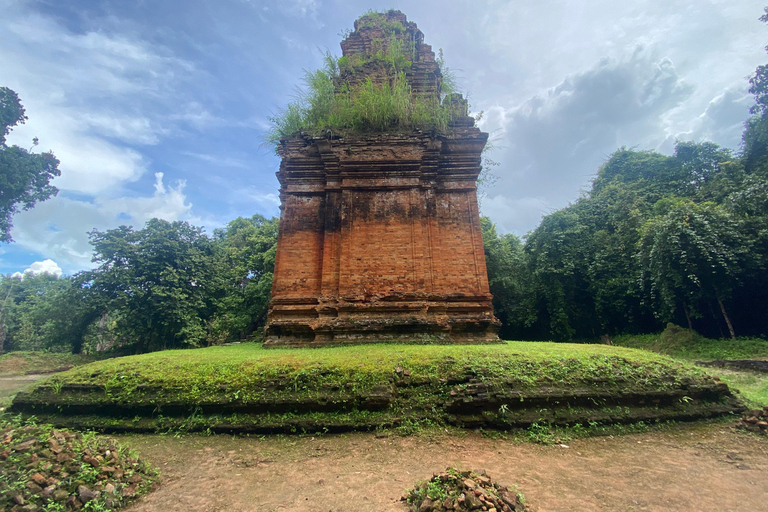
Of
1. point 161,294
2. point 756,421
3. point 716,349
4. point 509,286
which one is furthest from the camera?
point 509,286

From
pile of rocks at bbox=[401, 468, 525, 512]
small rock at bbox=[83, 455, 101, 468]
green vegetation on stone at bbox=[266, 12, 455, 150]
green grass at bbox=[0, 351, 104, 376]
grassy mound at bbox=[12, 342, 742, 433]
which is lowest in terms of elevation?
green grass at bbox=[0, 351, 104, 376]

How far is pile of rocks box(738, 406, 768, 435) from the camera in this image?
451 centimetres

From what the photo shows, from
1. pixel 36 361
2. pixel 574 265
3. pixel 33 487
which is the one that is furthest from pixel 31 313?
pixel 574 265

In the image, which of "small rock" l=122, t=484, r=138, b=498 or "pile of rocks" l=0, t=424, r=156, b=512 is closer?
"pile of rocks" l=0, t=424, r=156, b=512

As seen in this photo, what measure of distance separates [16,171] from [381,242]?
2198 centimetres

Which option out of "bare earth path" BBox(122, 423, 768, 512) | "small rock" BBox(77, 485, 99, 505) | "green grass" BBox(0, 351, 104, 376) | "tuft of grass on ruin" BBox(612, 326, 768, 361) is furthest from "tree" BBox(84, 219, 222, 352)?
"tuft of grass on ruin" BBox(612, 326, 768, 361)

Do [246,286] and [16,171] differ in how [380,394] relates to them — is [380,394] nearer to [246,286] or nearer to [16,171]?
[246,286]

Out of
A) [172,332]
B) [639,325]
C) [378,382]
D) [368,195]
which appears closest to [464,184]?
[368,195]

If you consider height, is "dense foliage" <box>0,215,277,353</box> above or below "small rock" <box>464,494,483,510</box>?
above

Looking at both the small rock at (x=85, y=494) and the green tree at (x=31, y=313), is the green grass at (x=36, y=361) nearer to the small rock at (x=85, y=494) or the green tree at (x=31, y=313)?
the green tree at (x=31, y=313)

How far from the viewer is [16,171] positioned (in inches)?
709

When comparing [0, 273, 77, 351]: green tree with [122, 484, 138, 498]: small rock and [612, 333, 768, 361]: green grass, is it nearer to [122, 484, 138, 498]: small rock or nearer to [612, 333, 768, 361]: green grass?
[122, 484, 138, 498]: small rock

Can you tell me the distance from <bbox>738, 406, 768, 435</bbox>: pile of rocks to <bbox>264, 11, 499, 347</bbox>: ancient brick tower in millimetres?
4281

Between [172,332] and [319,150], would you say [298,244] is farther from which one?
[172,332]
